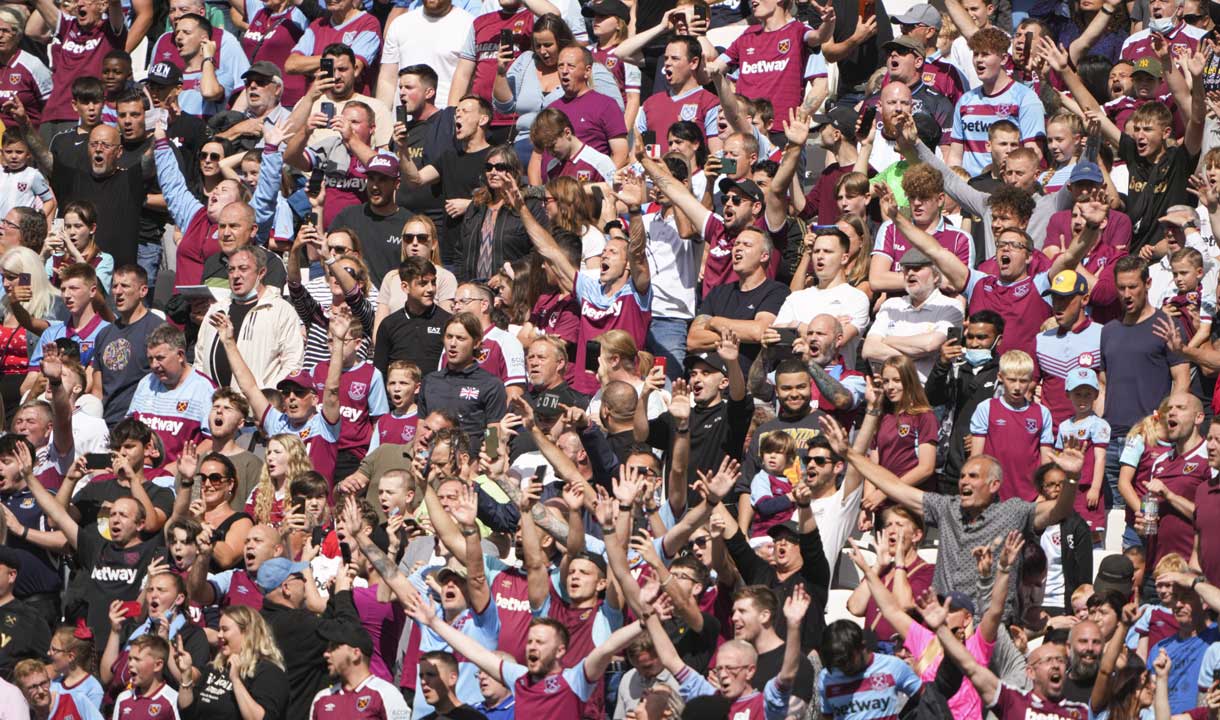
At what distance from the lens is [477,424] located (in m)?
14.7

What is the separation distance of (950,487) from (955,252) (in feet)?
5.84

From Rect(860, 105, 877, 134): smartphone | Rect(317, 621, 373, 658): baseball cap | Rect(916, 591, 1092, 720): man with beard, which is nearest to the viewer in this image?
Rect(916, 591, 1092, 720): man with beard

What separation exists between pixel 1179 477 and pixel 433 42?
7144 mm

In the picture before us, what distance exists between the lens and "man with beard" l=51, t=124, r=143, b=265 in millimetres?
17500

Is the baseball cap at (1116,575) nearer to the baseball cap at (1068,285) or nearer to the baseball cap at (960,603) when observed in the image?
the baseball cap at (960,603)

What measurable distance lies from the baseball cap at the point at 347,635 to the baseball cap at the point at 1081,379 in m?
4.01

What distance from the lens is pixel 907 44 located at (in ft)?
55.7

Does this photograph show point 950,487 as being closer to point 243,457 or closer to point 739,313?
point 739,313

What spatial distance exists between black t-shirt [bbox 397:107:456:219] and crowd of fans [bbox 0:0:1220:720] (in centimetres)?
3

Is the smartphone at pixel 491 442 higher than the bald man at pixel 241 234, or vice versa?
the smartphone at pixel 491 442

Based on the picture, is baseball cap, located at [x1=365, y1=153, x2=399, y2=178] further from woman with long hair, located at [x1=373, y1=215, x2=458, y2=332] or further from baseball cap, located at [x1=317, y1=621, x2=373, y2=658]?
baseball cap, located at [x1=317, y1=621, x2=373, y2=658]

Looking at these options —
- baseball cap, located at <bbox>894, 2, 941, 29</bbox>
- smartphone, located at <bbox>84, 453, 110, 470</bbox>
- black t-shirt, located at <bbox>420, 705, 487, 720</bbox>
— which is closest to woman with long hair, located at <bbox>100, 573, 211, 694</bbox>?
black t-shirt, located at <bbox>420, 705, 487, 720</bbox>

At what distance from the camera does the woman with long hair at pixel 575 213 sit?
1598cm

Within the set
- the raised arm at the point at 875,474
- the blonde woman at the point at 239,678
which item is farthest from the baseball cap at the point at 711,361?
the blonde woman at the point at 239,678
